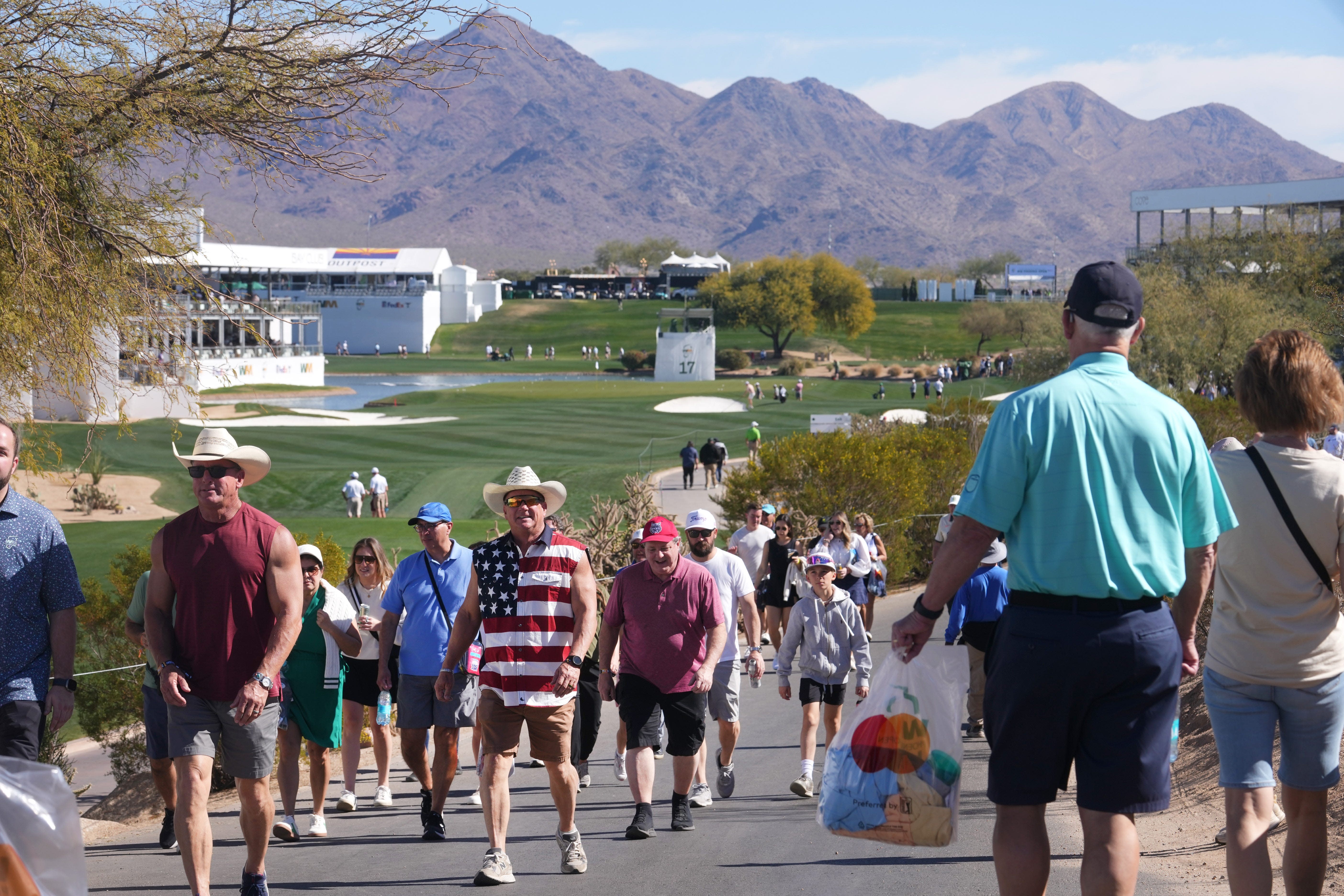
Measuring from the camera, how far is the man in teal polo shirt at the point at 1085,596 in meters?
3.63

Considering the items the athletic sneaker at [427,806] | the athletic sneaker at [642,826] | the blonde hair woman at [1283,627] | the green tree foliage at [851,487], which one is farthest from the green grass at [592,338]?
the blonde hair woman at [1283,627]

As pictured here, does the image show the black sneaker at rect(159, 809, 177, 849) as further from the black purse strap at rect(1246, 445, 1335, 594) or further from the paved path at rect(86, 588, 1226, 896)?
the black purse strap at rect(1246, 445, 1335, 594)

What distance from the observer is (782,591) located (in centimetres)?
1435

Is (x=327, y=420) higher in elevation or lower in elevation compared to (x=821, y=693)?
lower

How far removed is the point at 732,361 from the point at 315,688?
292 feet

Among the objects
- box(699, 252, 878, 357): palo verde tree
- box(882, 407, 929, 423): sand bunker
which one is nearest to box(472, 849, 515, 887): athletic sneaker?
box(882, 407, 929, 423): sand bunker

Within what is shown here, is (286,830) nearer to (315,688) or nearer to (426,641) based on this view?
(315,688)

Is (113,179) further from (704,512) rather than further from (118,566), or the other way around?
(118,566)

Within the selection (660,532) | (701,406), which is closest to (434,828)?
(660,532)

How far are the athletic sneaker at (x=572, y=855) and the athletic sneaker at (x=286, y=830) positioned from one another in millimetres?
1914

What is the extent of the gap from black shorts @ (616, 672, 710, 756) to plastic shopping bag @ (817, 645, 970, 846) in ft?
9.93

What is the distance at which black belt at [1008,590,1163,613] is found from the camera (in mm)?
3652

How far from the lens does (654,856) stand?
262 inches

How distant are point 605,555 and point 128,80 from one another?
9504 mm
